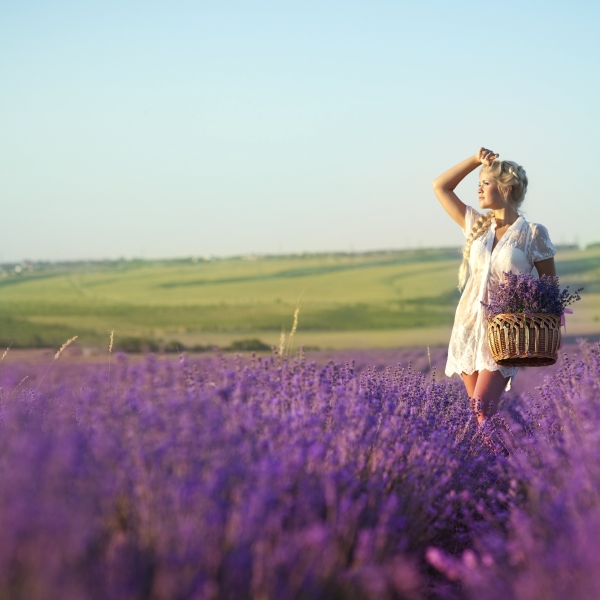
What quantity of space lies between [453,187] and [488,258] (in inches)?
20.6

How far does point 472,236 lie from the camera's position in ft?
15.0

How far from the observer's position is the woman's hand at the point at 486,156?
4457 millimetres

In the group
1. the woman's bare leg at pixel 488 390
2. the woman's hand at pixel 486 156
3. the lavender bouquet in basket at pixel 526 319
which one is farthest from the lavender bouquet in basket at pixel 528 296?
the woman's hand at pixel 486 156

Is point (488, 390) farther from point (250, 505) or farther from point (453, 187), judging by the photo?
point (250, 505)

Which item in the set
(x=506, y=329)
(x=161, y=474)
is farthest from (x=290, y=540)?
(x=506, y=329)

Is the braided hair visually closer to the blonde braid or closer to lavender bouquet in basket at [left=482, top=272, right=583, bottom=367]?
the blonde braid

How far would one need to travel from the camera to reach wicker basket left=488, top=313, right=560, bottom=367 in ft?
12.8

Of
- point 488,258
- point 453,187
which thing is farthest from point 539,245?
point 453,187

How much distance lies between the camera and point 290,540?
2.08 m

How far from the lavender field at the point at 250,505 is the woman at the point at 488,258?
102 cm

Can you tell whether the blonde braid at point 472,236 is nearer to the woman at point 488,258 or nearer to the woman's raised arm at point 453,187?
the woman at point 488,258

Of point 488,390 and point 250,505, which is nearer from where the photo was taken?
point 250,505

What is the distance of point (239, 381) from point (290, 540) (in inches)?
43.3

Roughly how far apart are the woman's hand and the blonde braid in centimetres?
28
